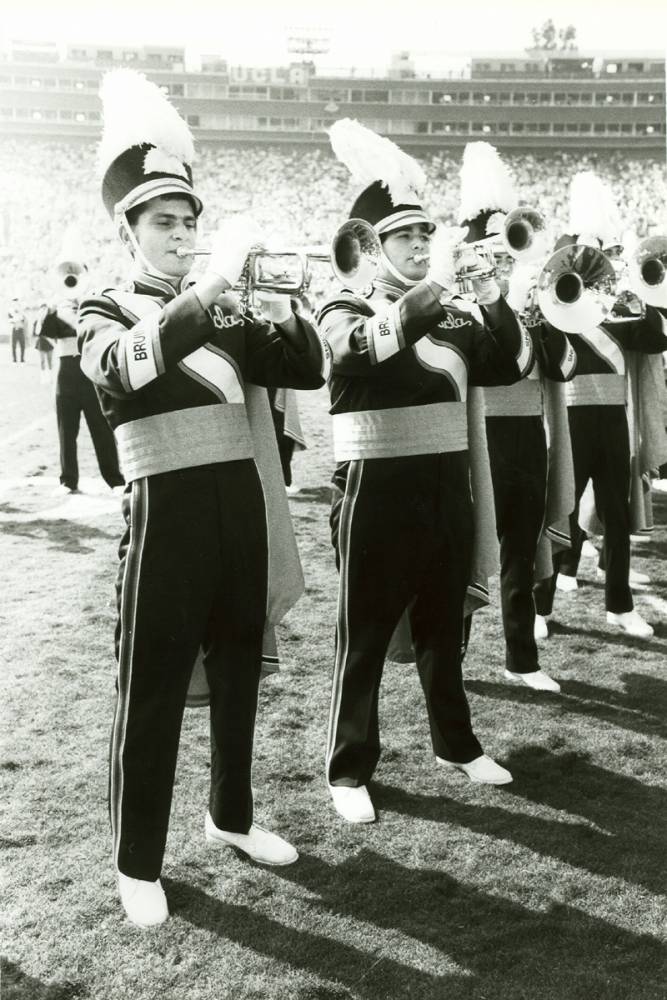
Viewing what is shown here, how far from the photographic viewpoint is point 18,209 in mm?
30297

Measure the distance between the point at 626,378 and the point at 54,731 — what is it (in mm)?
3142

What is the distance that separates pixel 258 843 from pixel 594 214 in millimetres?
3616

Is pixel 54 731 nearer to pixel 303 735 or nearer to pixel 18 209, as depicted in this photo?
pixel 303 735

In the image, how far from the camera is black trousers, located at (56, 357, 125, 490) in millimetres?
8297

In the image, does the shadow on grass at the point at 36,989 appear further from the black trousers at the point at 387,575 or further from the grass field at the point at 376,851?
the black trousers at the point at 387,575

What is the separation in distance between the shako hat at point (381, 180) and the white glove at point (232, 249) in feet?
2.75

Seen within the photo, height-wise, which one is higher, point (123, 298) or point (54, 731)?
point (123, 298)

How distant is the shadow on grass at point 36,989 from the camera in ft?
7.63

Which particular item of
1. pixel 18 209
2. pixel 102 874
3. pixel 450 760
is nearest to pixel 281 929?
pixel 102 874

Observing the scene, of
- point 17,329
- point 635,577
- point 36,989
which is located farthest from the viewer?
point 17,329

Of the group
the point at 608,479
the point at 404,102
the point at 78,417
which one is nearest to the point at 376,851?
the point at 608,479

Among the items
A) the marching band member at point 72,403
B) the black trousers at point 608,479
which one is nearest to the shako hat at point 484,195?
the black trousers at point 608,479

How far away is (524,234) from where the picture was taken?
4055mm

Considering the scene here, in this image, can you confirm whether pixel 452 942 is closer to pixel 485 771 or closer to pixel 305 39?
pixel 485 771
